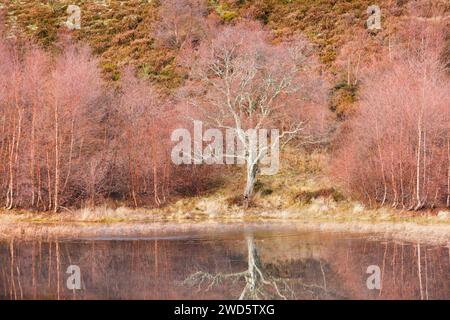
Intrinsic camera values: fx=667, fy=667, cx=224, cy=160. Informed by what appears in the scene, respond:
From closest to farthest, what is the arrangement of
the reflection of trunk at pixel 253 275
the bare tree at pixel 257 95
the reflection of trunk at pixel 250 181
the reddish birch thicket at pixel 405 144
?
the reflection of trunk at pixel 253 275
the reddish birch thicket at pixel 405 144
the reflection of trunk at pixel 250 181
the bare tree at pixel 257 95

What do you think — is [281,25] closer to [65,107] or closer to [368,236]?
[65,107]

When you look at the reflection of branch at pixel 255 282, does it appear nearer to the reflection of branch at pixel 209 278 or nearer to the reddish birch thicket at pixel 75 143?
the reflection of branch at pixel 209 278

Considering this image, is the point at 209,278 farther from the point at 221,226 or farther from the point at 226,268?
the point at 221,226

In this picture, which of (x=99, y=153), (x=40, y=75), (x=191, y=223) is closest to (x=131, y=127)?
(x=99, y=153)

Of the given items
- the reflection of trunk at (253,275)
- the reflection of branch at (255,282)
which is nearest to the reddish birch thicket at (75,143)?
the reflection of trunk at (253,275)

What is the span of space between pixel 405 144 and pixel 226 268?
53.3 ft

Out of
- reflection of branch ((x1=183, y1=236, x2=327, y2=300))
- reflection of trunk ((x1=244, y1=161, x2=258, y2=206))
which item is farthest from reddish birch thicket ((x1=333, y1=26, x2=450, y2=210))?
reflection of branch ((x1=183, y1=236, x2=327, y2=300))

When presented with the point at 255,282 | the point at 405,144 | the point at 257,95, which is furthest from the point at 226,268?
the point at 257,95

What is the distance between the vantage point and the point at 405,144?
31.1 m

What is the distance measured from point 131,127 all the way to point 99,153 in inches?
118

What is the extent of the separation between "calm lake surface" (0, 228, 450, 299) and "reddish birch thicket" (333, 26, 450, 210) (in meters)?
8.23

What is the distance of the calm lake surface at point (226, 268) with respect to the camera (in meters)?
14.7

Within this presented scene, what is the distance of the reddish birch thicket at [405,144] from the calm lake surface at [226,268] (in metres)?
8.23

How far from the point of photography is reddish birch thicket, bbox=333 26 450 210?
1204 inches
